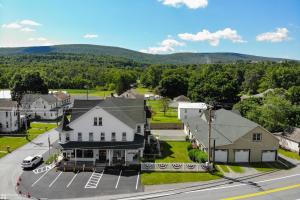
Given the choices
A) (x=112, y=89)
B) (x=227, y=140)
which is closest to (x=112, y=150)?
(x=227, y=140)

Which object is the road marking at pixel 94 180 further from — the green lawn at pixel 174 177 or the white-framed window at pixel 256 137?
the white-framed window at pixel 256 137

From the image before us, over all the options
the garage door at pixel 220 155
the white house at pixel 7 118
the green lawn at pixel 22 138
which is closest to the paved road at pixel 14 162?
the green lawn at pixel 22 138

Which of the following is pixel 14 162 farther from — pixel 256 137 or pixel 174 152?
pixel 256 137

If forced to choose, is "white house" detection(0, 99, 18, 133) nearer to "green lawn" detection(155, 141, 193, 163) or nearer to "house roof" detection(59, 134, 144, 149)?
"house roof" detection(59, 134, 144, 149)

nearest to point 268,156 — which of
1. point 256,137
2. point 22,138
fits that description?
point 256,137

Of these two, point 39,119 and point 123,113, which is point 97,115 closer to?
point 123,113
